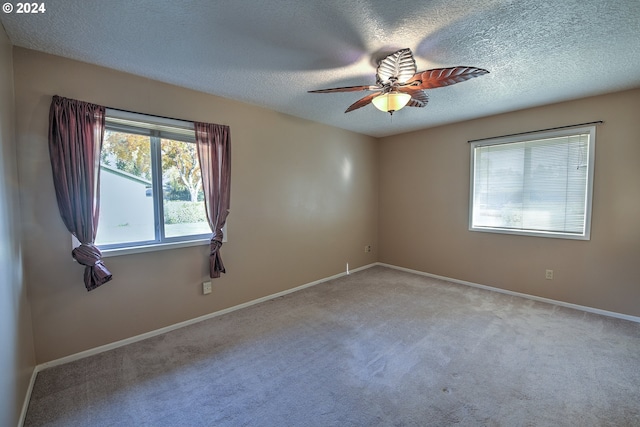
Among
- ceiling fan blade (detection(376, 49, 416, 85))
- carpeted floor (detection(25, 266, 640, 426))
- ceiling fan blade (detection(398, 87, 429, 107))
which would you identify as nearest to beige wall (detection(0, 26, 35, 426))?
carpeted floor (detection(25, 266, 640, 426))

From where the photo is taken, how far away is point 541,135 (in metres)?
3.21

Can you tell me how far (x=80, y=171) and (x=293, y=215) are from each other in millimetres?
2260

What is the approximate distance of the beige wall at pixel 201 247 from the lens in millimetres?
1993

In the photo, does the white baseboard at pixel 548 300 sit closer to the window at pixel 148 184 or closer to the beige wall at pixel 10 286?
the window at pixel 148 184

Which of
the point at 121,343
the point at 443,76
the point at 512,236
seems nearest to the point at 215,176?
the point at 121,343

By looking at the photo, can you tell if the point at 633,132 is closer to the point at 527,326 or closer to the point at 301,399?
the point at 527,326

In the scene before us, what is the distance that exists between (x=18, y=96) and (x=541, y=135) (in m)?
5.15

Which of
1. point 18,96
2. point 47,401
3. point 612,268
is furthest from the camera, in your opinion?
point 612,268

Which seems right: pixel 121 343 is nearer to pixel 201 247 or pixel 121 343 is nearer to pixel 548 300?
pixel 201 247

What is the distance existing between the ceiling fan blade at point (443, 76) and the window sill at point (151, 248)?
99.9 inches

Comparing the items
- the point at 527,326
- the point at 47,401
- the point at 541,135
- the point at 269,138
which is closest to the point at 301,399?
the point at 47,401

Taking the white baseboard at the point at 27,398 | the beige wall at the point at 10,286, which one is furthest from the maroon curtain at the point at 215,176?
the white baseboard at the point at 27,398

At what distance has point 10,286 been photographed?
1.59m

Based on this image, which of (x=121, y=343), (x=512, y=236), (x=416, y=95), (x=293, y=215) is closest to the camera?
(x=416, y=95)
